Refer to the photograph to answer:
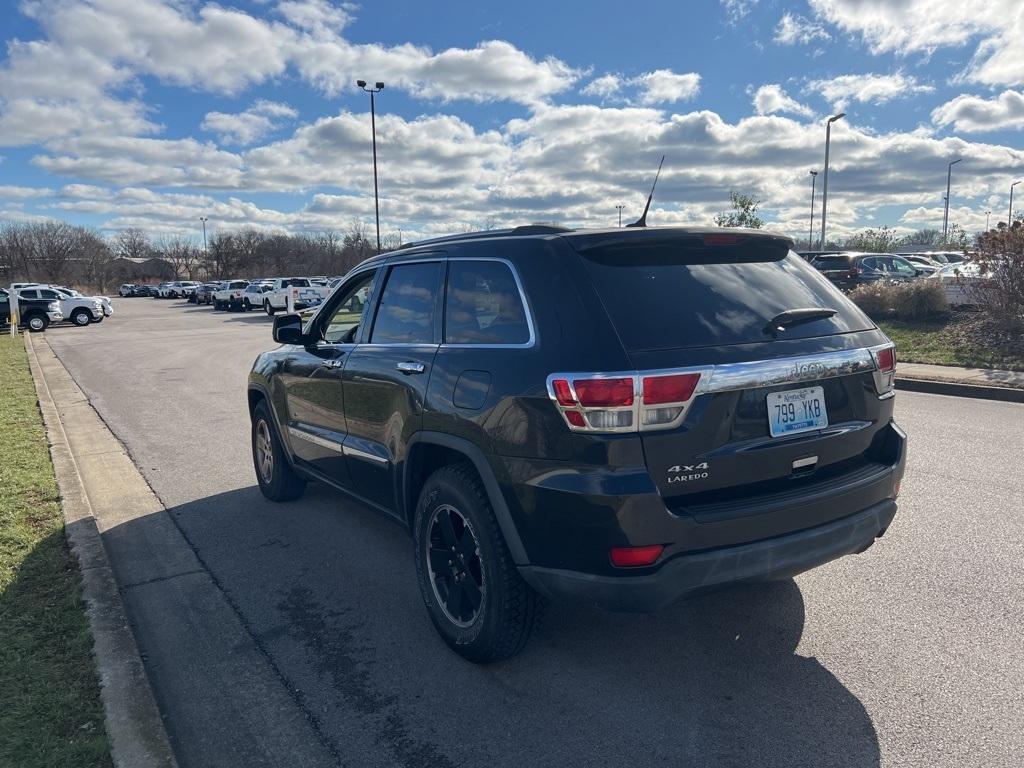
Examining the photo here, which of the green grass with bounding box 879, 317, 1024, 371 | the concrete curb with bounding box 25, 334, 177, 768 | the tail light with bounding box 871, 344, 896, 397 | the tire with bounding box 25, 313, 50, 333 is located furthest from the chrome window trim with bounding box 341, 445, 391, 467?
the tire with bounding box 25, 313, 50, 333

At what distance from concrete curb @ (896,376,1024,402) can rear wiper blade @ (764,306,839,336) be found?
8.00 metres

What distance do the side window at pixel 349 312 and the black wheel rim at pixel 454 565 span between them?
1540 mm

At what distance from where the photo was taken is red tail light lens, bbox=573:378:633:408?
2.76 meters

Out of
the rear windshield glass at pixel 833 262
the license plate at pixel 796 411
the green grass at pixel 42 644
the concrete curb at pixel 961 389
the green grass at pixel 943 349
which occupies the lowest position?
the green grass at pixel 42 644

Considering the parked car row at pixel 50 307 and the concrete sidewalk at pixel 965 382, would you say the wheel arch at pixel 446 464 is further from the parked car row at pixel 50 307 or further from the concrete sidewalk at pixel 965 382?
the parked car row at pixel 50 307

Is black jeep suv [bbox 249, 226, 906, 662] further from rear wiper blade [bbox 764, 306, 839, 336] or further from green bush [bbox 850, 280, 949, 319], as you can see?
green bush [bbox 850, 280, 949, 319]

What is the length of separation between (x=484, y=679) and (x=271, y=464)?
323 cm

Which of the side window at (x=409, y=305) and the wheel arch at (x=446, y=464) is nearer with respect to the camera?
the wheel arch at (x=446, y=464)

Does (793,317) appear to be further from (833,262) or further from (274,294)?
(274,294)

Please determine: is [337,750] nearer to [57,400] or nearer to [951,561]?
[951,561]

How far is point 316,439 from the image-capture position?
4.99 meters

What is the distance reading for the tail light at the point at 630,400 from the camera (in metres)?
2.76

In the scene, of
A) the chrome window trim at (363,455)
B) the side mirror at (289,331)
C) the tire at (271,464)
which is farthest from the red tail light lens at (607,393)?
the tire at (271,464)

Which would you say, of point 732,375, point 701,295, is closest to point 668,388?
point 732,375
